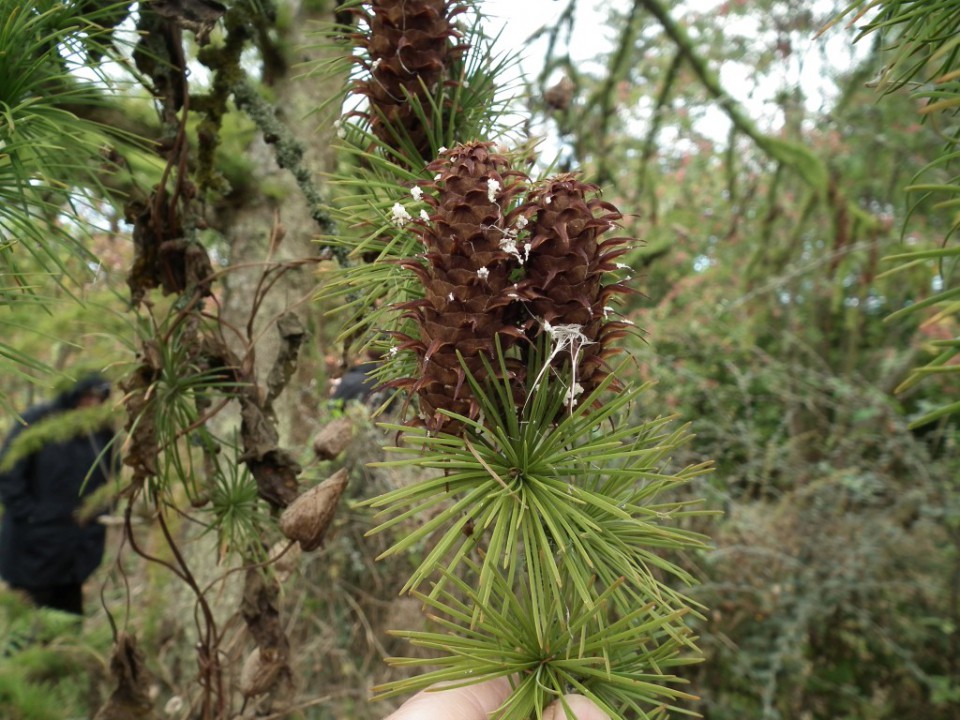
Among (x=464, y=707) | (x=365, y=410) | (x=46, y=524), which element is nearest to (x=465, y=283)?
(x=464, y=707)

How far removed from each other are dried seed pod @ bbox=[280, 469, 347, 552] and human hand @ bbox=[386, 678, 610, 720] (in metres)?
0.24

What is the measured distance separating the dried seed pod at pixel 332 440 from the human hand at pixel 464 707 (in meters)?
0.38

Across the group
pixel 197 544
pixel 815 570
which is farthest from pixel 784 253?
pixel 197 544

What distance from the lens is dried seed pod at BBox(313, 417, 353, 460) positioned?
85 cm

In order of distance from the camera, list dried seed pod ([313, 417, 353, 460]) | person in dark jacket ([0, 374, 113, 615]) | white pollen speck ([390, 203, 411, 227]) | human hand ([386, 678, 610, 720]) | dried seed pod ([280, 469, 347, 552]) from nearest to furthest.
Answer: human hand ([386, 678, 610, 720]) < white pollen speck ([390, 203, 411, 227]) < dried seed pod ([280, 469, 347, 552]) < dried seed pod ([313, 417, 353, 460]) < person in dark jacket ([0, 374, 113, 615])

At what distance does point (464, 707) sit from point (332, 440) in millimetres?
421

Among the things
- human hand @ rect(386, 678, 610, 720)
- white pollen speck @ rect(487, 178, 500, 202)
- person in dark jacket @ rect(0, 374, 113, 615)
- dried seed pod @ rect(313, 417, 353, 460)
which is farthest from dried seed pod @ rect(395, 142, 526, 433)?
person in dark jacket @ rect(0, 374, 113, 615)

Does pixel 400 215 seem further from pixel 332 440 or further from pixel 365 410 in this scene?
pixel 365 410

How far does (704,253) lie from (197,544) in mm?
4858

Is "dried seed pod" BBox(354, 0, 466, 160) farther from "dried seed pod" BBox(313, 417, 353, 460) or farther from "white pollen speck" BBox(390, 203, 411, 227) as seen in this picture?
"dried seed pod" BBox(313, 417, 353, 460)

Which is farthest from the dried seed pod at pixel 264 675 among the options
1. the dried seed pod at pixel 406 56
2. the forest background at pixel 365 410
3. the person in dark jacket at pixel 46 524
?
the person in dark jacket at pixel 46 524

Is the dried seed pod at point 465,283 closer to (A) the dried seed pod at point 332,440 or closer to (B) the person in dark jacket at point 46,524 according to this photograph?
(A) the dried seed pod at point 332,440

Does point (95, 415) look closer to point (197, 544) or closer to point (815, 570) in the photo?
point (197, 544)

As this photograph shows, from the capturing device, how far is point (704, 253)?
18.7ft
